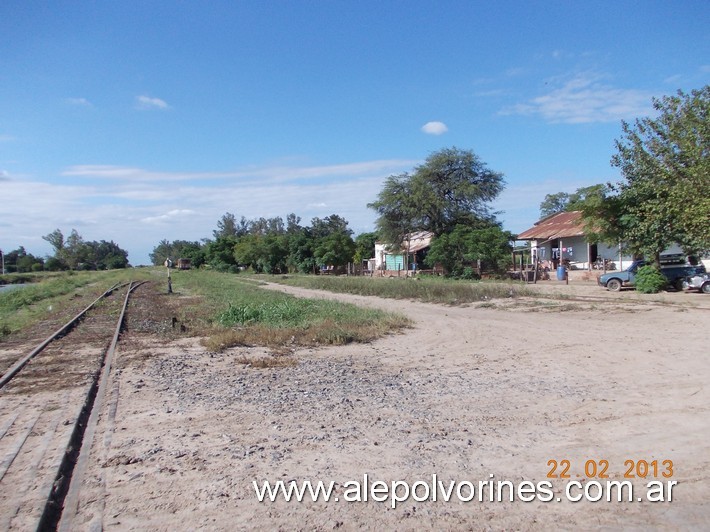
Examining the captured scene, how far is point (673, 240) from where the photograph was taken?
22.8 metres

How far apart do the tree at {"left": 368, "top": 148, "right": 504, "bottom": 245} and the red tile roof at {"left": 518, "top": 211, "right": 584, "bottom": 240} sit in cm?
429

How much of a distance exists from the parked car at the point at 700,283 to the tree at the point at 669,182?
1169mm

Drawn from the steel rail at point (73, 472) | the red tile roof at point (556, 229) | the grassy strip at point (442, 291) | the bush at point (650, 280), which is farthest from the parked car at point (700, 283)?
the steel rail at point (73, 472)

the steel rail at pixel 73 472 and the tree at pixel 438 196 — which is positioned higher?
the tree at pixel 438 196

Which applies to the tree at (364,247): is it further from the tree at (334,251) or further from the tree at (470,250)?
the tree at (470,250)

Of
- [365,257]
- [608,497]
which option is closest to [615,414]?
[608,497]

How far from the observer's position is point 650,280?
2330 cm

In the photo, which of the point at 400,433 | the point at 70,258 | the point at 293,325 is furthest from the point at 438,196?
the point at 70,258

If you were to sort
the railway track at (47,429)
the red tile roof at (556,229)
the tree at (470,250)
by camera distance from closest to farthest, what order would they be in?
1. the railway track at (47,429)
2. the tree at (470,250)
3. the red tile roof at (556,229)

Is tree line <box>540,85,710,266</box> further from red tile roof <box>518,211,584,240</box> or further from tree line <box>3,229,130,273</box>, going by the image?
tree line <box>3,229,130,273</box>

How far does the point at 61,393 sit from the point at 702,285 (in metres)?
24.3

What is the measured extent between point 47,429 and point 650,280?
24.0 m

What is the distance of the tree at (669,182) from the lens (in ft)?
65.3

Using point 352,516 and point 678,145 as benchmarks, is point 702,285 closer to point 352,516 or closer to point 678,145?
point 678,145
